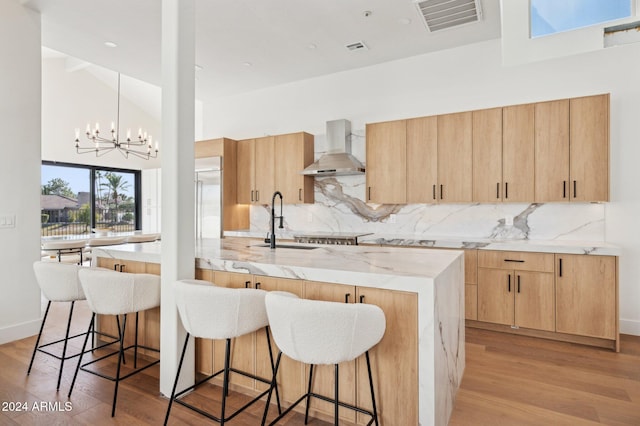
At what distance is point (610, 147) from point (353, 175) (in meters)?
2.73

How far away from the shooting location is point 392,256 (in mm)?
2320

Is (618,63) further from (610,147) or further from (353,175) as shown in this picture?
(353,175)

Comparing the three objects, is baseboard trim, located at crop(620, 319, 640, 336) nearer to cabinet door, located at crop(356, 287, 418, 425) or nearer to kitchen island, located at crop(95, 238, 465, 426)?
kitchen island, located at crop(95, 238, 465, 426)

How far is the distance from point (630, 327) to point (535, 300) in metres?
1.01

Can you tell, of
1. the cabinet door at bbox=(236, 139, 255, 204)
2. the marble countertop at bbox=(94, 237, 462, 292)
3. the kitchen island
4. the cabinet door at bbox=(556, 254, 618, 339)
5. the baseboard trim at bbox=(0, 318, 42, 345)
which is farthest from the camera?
the cabinet door at bbox=(236, 139, 255, 204)

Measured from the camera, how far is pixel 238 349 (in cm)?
225

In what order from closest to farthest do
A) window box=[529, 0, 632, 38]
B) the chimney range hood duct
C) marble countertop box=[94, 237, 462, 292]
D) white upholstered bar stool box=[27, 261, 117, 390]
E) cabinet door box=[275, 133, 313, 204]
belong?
window box=[529, 0, 632, 38]
marble countertop box=[94, 237, 462, 292]
white upholstered bar stool box=[27, 261, 117, 390]
the chimney range hood duct
cabinet door box=[275, 133, 313, 204]

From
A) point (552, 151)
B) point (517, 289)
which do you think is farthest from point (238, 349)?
point (552, 151)

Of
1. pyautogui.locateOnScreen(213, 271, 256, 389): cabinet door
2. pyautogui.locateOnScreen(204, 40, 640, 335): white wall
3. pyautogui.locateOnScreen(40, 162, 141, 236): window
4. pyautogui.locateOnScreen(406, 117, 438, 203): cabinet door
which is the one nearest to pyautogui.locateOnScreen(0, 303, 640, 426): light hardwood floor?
pyautogui.locateOnScreen(213, 271, 256, 389): cabinet door

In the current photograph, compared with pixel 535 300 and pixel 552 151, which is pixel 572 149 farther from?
pixel 535 300

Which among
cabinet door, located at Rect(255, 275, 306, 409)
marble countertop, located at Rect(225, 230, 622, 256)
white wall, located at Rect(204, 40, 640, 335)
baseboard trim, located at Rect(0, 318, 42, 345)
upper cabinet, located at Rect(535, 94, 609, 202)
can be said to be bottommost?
baseboard trim, located at Rect(0, 318, 42, 345)

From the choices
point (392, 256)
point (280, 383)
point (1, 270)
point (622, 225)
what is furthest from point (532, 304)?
point (1, 270)

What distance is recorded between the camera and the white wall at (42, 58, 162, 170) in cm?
663

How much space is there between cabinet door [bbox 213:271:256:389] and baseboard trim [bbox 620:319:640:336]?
3.51 meters
